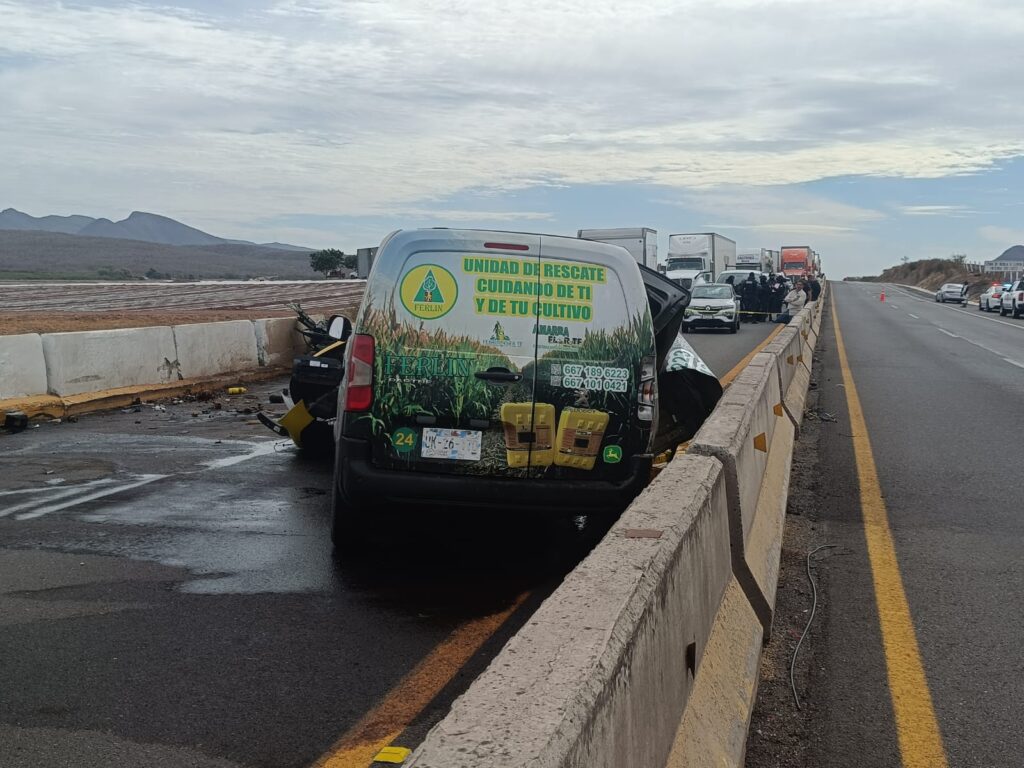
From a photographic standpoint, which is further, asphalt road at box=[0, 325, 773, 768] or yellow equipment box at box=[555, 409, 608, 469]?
yellow equipment box at box=[555, 409, 608, 469]

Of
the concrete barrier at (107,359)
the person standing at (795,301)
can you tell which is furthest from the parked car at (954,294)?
the concrete barrier at (107,359)

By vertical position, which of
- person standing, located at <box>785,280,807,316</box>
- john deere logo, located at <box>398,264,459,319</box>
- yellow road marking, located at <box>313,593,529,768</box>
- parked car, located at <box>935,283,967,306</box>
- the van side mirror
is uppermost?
john deere logo, located at <box>398,264,459,319</box>

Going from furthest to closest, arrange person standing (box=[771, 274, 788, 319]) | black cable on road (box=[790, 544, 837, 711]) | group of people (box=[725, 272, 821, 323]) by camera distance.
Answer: person standing (box=[771, 274, 788, 319])
group of people (box=[725, 272, 821, 323])
black cable on road (box=[790, 544, 837, 711])

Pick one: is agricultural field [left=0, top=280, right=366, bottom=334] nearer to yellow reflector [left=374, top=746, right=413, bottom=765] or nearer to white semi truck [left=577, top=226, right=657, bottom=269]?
white semi truck [left=577, top=226, right=657, bottom=269]

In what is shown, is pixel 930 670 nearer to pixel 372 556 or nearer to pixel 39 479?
pixel 372 556

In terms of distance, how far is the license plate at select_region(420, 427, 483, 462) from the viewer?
19.5 feet

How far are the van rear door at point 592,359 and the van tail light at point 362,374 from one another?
880mm

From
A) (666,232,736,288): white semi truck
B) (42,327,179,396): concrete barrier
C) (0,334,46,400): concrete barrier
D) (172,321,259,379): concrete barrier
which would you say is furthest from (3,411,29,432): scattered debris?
(666,232,736,288): white semi truck

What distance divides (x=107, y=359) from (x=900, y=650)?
11.1 metres

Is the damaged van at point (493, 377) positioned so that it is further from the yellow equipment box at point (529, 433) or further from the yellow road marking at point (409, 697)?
the yellow road marking at point (409, 697)

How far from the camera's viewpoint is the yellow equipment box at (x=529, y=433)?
5.93 metres

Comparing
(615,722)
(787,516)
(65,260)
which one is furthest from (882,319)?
(65,260)

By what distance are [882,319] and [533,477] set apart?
4326 centimetres

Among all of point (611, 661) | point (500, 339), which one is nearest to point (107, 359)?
point (500, 339)
